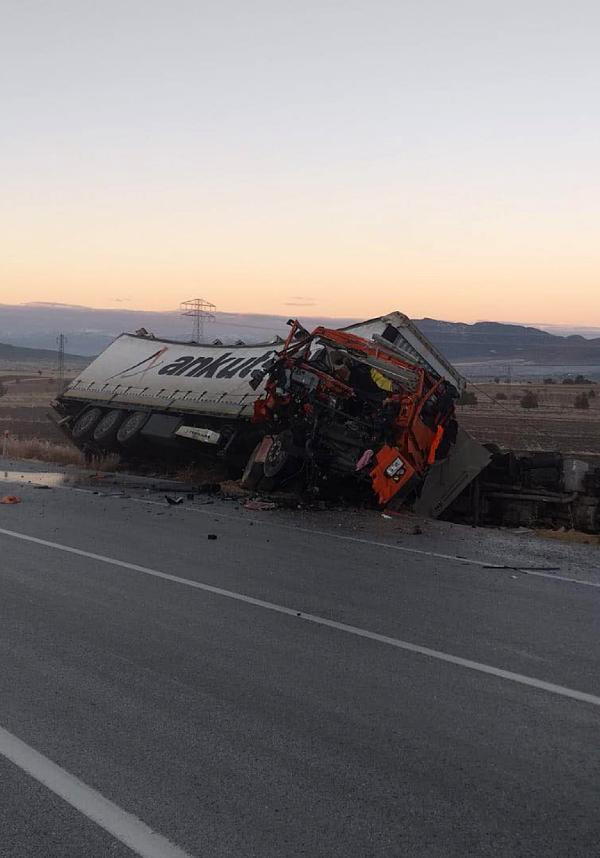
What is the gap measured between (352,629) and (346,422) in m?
7.11

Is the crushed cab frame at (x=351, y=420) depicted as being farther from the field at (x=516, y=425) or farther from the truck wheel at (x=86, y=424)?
the truck wheel at (x=86, y=424)

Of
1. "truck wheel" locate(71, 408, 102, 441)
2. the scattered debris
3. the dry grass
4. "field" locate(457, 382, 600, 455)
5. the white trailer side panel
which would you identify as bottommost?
the dry grass

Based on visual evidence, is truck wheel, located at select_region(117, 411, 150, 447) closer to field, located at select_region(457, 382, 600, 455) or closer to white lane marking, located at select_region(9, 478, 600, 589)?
white lane marking, located at select_region(9, 478, 600, 589)

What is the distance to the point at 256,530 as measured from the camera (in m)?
10.9

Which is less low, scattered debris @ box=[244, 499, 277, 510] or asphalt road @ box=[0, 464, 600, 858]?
asphalt road @ box=[0, 464, 600, 858]

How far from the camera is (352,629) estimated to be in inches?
248

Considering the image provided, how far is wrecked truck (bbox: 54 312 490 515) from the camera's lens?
12.9 metres

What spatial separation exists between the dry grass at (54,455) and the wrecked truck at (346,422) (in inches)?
75.9

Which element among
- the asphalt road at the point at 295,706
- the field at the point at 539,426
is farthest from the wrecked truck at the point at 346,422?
the asphalt road at the point at 295,706

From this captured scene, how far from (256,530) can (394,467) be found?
2711 millimetres

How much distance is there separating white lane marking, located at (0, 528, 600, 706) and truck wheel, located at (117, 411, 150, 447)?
8.79 meters

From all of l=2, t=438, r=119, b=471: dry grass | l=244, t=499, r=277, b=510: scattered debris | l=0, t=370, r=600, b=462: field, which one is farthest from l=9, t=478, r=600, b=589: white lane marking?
l=0, t=370, r=600, b=462: field

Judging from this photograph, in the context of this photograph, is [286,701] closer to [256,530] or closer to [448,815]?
[448,815]

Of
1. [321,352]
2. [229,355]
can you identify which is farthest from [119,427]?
[321,352]
